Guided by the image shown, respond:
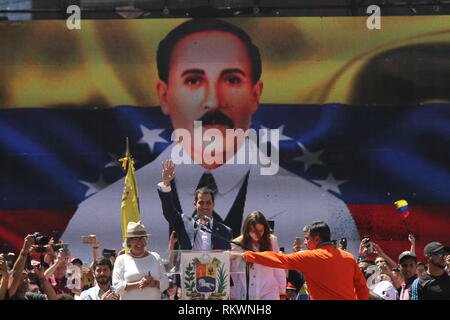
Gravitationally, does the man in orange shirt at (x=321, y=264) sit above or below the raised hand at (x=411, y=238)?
below

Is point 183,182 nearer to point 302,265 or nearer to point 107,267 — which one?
point 107,267

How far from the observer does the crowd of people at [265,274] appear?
6.84 m

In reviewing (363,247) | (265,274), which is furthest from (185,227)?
(363,247)

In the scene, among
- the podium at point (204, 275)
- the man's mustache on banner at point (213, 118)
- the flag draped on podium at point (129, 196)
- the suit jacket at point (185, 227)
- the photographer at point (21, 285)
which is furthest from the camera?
the man's mustache on banner at point (213, 118)

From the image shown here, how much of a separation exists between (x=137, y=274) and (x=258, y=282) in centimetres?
97

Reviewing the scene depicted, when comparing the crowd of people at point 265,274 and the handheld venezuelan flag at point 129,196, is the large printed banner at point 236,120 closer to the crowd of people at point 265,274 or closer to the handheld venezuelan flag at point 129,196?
the handheld venezuelan flag at point 129,196

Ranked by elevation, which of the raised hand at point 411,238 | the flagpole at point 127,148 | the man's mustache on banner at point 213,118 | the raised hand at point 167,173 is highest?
the man's mustache on banner at point 213,118

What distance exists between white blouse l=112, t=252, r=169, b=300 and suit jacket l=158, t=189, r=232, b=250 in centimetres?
83

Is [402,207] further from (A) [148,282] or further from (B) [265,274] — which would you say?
(A) [148,282]

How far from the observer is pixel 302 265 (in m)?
6.80

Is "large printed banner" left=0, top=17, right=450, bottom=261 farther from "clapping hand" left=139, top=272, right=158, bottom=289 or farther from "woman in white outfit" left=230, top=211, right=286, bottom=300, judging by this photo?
"clapping hand" left=139, top=272, right=158, bottom=289

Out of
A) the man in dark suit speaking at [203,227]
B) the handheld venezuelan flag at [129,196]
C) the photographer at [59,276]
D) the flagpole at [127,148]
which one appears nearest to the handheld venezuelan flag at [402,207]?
the man in dark suit speaking at [203,227]
